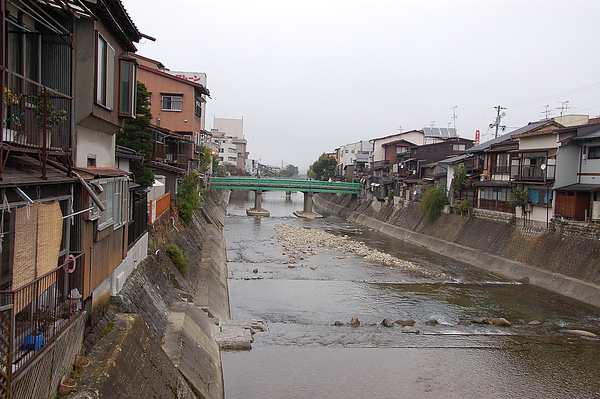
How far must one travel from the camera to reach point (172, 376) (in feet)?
26.1

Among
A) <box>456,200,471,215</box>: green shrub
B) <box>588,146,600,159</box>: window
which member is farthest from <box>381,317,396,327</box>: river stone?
<box>456,200,471,215</box>: green shrub

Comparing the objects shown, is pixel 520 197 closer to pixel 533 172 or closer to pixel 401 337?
pixel 533 172

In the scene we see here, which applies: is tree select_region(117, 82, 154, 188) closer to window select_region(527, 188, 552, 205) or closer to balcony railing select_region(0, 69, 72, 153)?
balcony railing select_region(0, 69, 72, 153)

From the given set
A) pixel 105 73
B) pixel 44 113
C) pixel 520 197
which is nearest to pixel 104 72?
pixel 105 73

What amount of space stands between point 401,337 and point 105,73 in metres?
12.0

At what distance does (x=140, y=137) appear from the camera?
1694 cm

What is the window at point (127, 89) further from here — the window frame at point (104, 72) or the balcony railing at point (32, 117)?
the balcony railing at point (32, 117)

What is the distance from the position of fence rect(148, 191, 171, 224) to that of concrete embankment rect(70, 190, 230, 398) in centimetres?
48

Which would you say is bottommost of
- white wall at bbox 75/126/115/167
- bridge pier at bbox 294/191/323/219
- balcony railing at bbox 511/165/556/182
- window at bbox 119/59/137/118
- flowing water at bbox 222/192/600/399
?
flowing water at bbox 222/192/600/399

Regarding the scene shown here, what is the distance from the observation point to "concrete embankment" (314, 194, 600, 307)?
2055 centimetres

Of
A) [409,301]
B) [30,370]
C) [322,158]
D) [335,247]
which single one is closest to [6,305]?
[30,370]

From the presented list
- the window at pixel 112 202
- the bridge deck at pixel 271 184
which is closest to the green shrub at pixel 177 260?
the window at pixel 112 202

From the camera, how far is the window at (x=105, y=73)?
7461mm

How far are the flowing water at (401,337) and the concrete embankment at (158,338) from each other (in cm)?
123
